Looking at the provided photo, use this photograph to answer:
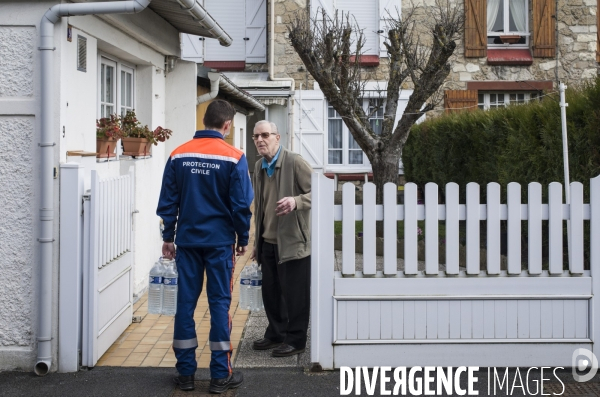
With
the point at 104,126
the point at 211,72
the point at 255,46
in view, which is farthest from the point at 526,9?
the point at 104,126

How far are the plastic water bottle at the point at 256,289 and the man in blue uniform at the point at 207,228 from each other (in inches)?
35.5

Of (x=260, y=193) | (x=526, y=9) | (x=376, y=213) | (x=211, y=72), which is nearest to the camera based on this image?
(x=376, y=213)

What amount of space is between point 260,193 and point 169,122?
4.08 m

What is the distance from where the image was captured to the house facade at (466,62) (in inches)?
843

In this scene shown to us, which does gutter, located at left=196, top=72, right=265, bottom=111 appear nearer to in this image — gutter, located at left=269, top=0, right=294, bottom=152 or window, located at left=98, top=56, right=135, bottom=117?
window, located at left=98, top=56, right=135, bottom=117

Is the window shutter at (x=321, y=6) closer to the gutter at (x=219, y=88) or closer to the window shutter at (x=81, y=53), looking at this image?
the gutter at (x=219, y=88)

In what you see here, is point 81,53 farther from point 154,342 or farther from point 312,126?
point 312,126

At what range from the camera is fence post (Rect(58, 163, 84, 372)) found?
18.7 feet

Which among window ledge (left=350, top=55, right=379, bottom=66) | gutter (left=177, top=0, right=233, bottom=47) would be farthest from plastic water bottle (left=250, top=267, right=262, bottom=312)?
window ledge (left=350, top=55, right=379, bottom=66)

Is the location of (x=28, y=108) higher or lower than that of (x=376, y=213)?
higher

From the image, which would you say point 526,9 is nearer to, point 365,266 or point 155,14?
point 155,14

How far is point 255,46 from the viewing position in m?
22.4

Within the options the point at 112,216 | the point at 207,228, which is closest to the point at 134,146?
the point at 112,216

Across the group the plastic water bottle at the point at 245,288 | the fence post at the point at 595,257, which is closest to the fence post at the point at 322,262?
the plastic water bottle at the point at 245,288
